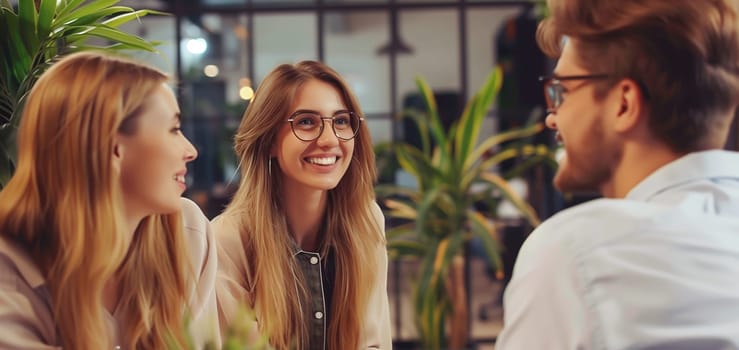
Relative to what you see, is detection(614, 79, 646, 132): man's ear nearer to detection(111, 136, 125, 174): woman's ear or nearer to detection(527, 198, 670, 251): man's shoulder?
detection(527, 198, 670, 251): man's shoulder

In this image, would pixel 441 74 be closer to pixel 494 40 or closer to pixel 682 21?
pixel 494 40

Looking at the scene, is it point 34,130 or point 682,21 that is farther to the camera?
point 34,130

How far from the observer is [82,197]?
1.36 meters

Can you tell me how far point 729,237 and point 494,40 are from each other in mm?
4574

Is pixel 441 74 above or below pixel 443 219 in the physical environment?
above

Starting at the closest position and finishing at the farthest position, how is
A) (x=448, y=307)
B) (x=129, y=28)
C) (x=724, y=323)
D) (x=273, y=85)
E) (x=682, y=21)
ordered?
1. (x=724, y=323)
2. (x=682, y=21)
3. (x=273, y=85)
4. (x=448, y=307)
5. (x=129, y=28)

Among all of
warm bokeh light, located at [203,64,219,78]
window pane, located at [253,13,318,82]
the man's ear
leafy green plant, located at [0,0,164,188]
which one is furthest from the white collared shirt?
warm bokeh light, located at [203,64,219,78]

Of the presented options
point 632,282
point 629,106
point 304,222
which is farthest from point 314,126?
point 632,282

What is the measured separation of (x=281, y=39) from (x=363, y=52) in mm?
550

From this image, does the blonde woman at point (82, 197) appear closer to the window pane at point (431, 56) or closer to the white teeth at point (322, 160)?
the white teeth at point (322, 160)

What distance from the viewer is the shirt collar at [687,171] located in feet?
3.76

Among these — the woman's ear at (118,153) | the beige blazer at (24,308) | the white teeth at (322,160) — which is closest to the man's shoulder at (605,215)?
the beige blazer at (24,308)

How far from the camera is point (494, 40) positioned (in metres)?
5.52

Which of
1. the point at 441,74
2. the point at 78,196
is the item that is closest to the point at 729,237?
the point at 78,196
